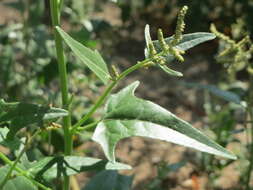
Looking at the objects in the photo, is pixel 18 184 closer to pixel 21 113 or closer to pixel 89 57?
pixel 21 113

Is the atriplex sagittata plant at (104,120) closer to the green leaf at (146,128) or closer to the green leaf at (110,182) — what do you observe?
the green leaf at (146,128)

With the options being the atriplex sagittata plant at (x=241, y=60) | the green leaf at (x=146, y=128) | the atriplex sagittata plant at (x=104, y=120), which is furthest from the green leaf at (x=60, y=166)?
the atriplex sagittata plant at (x=241, y=60)

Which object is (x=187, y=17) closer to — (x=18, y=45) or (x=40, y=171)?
(x=18, y=45)

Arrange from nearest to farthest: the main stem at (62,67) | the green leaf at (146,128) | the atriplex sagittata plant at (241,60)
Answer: the green leaf at (146,128), the main stem at (62,67), the atriplex sagittata plant at (241,60)

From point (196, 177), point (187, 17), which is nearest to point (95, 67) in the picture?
point (196, 177)

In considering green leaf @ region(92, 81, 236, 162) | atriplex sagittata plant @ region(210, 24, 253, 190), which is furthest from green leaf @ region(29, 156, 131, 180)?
atriplex sagittata plant @ region(210, 24, 253, 190)

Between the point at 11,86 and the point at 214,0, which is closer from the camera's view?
the point at 11,86
